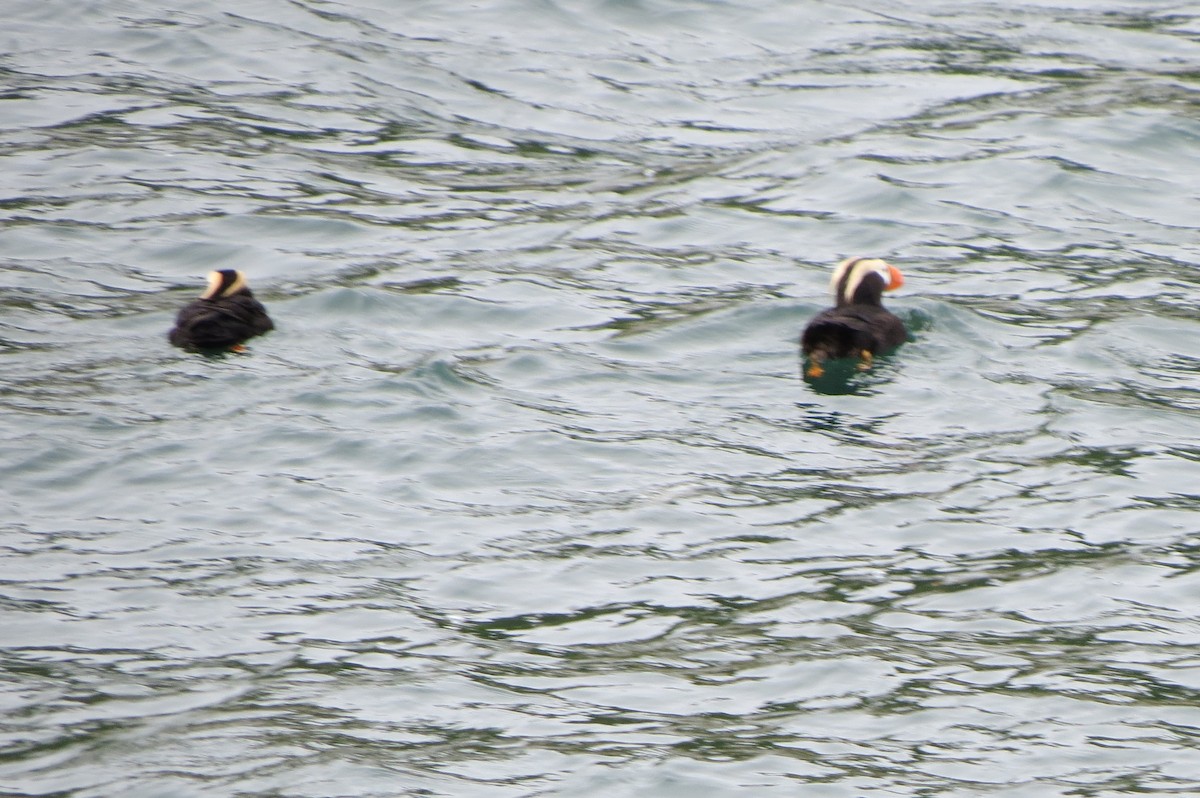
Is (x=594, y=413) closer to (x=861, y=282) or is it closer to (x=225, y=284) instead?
(x=861, y=282)

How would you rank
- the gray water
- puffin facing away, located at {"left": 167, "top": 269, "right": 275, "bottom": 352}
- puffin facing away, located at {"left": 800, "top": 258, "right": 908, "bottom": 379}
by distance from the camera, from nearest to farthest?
the gray water
puffin facing away, located at {"left": 800, "top": 258, "right": 908, "bottom": 379}
puffin facing away, located at {"left": 167, "top": 269, "right": 275, "bottom": 352}

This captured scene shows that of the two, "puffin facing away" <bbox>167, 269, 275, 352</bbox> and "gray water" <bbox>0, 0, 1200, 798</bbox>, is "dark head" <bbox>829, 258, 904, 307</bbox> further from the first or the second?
"puffin facing away" <bbox>167, 269, 275, 352</bbox>

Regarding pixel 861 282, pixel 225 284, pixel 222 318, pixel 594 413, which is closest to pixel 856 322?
pixel 861 282

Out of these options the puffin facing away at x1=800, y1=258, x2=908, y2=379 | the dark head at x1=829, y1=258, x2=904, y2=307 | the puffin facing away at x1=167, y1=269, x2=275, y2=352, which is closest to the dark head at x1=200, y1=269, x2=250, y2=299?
the puffin facing away at x1=167, y1=269, x2=275, y2=352

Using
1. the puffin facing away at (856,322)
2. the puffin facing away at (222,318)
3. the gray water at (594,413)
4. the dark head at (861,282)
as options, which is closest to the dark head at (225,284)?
the puffin facing away at (222,318)

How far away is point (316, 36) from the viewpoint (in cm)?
1795

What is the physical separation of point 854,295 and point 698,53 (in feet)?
23.7

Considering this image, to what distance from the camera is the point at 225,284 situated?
36.7 feet

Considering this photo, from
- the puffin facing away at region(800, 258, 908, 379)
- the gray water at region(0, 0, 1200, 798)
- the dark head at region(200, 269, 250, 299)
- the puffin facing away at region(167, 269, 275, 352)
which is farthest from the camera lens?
the dark head at region(200, 269, 250, 299)

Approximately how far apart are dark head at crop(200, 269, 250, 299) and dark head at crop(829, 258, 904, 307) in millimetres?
3920

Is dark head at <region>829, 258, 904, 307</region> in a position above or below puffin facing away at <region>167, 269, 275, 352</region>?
above

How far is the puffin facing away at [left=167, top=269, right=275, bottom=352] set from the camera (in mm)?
10664

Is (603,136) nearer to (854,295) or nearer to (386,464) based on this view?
(854,295)

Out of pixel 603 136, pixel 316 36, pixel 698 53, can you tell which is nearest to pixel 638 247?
pixel 603 136
